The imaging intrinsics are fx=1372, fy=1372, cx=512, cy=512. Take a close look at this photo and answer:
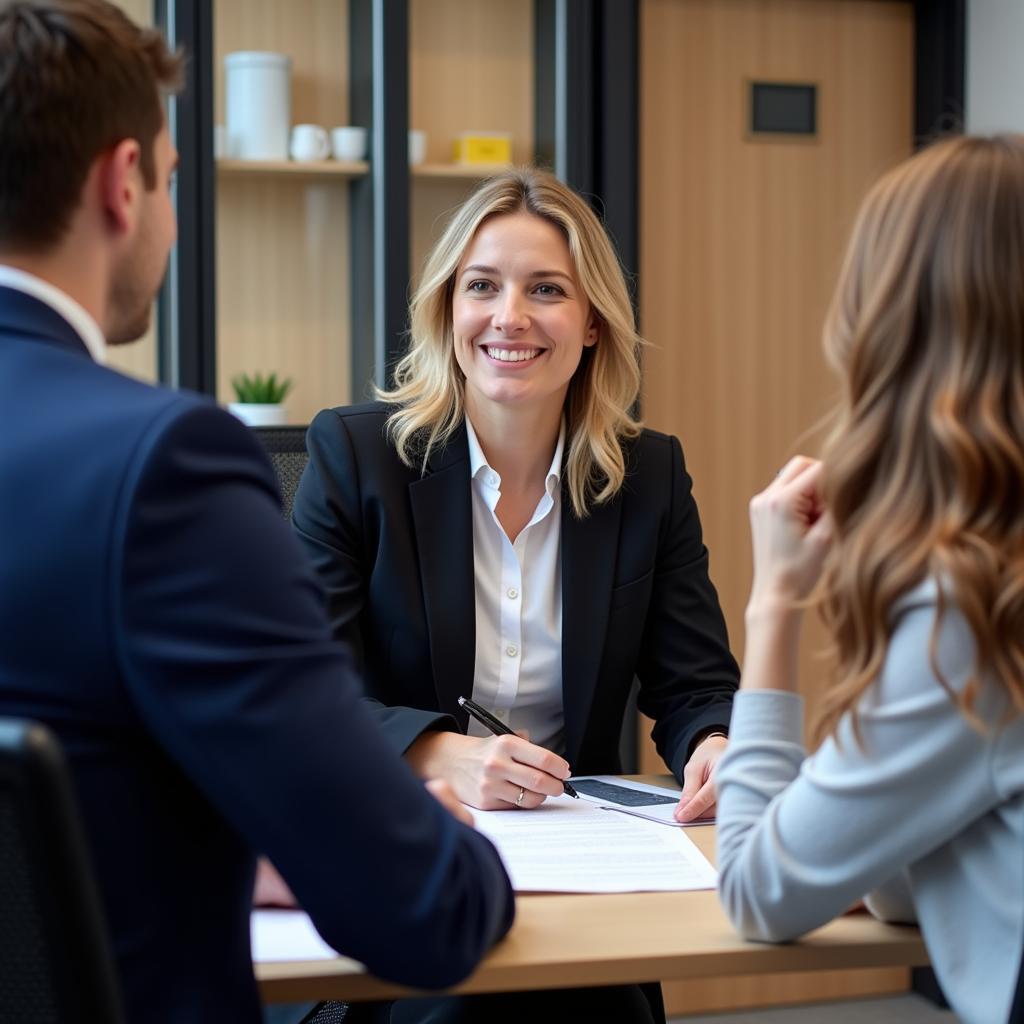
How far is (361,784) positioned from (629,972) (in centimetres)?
30

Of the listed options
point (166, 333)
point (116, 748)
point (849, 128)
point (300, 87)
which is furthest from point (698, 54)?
point (116, 748)

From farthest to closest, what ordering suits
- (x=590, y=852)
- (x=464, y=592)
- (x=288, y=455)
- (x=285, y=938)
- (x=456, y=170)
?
(x=456, y=170) → (x=288, y=455) → (x=464, y=592) → (x=590, y=852) → (x=285, y=938)

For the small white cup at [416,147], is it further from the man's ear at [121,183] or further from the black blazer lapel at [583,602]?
the man's ear at [121,183]

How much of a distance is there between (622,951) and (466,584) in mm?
871

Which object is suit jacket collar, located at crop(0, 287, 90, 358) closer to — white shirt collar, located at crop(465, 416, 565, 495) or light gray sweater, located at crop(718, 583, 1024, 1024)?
light gray sweater, located at crop(718, 583, 1024, 1024)

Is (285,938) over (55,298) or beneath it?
beneath

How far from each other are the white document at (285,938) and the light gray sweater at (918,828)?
1.10 ft

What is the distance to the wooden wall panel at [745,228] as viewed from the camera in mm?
3445

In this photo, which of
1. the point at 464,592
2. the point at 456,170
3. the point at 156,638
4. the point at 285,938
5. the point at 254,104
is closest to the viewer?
the point at 156,638

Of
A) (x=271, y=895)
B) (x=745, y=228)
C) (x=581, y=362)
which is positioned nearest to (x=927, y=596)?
(x=271, y=895)

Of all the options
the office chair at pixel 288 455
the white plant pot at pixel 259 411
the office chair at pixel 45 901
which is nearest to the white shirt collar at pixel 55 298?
the office chair at pixel 45 901

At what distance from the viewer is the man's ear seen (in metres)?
1.00

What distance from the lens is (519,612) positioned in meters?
1.96

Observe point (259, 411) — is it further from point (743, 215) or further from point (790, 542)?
point (790, 542)
